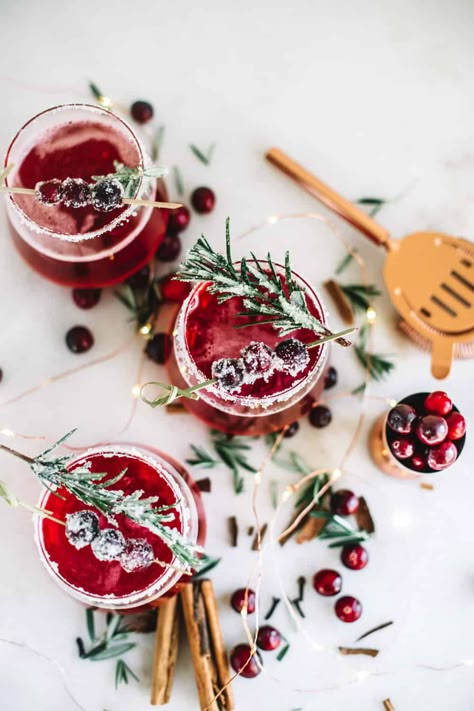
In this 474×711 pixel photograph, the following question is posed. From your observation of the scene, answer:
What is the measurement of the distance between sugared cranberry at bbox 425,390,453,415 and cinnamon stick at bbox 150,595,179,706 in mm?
466

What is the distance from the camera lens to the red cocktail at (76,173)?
0.94 meters

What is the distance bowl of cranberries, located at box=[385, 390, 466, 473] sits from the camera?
937 millimetres

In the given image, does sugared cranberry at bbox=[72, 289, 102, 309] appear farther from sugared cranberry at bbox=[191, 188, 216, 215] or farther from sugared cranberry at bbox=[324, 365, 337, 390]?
sugared cranberry at bbox=[324, 365, 337, 390]

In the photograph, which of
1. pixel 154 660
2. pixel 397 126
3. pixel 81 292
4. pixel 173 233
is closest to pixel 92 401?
pixel 81 292

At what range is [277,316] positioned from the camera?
2.78 feet

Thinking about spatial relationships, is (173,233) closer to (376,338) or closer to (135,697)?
(376,338)

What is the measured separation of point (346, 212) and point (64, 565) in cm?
67

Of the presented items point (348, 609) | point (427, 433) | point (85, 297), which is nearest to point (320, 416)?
point (427, 433)

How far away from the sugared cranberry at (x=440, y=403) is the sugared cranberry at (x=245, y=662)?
0.45 m

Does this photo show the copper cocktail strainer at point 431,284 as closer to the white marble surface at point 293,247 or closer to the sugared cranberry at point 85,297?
the white marble surface at point 293,247

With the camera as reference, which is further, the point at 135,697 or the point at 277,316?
the point at 135,697

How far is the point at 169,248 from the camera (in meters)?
1.07

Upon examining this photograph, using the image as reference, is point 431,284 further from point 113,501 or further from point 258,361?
point 113,501

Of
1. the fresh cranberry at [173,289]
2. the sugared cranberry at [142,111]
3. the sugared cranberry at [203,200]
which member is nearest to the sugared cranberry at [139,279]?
the fresh cranberry at [173,289]
